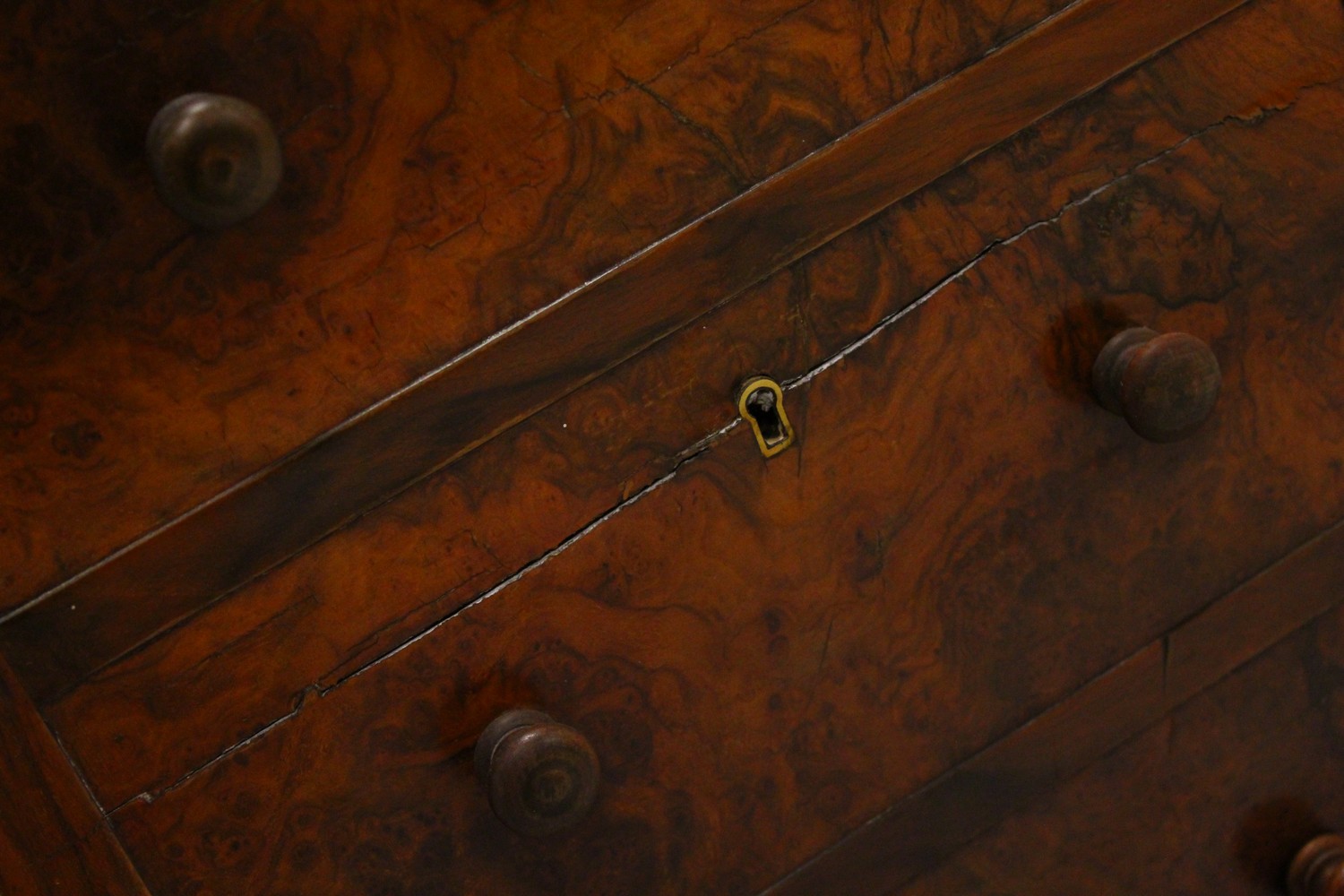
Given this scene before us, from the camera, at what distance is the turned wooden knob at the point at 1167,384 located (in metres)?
1.28

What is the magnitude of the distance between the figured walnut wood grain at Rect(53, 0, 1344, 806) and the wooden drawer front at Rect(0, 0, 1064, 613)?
0.12 metres

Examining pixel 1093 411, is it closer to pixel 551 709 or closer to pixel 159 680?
pixel 551 709

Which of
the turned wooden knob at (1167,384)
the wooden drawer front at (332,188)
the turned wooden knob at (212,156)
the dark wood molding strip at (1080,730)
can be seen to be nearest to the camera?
the turned wooden knob at (212,156)

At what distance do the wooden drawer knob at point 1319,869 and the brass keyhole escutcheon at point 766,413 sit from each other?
83 centimetres

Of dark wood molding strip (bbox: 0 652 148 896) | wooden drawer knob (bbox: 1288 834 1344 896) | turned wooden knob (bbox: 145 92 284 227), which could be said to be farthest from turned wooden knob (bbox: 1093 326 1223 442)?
dark wood molding strip (bbox: 0 652 148 896)

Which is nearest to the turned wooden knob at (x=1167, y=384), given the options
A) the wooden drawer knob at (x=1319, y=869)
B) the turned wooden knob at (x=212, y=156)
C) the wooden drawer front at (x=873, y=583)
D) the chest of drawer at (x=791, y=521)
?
the chest of drawer at (x=791, y=521)

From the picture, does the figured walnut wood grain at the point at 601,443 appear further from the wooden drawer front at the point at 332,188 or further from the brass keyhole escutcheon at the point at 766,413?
the wooden drawer front at the point at 332,188

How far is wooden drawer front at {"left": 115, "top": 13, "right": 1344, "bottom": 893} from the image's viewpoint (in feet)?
4.49

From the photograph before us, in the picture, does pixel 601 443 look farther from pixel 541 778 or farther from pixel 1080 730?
pixel 1080 730

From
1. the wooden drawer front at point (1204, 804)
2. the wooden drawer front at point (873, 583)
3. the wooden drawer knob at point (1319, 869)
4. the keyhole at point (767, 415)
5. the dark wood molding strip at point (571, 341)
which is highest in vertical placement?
the dark wood molding strip at point (571, 341)

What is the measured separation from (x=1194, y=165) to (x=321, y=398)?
0.98 metres

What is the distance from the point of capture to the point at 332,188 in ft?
4.07

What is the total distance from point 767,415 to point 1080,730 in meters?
0.55

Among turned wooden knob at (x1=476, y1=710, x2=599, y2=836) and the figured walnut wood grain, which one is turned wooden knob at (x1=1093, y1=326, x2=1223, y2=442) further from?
turned wooden knob at (x1=476, y1=710, x2=599, y2=836)
